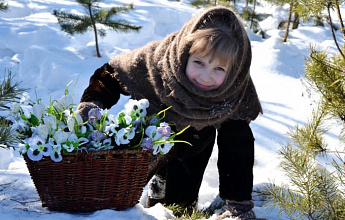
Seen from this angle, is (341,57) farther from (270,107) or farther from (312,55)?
(270,107)

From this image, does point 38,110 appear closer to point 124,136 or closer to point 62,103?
point 62,103

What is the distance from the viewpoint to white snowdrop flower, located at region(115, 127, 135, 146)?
55.0 inches

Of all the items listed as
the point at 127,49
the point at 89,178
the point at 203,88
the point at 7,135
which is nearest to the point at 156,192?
the point at 203,88

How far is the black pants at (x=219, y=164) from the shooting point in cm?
184

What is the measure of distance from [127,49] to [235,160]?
3.99 meters

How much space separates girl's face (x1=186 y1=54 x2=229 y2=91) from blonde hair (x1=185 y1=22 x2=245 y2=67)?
0.09 ft

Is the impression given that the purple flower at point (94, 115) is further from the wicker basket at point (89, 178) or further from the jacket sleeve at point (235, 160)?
the jacket sleeve at point (235, 160)

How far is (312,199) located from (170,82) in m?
0.69

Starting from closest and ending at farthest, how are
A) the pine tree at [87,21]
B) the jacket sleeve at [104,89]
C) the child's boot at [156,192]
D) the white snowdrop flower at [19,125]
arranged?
the white snowdrop flower at [19,125], the jacket sleeve at [104,89], the child's boot at [156,192], the pine tree at [87,21]

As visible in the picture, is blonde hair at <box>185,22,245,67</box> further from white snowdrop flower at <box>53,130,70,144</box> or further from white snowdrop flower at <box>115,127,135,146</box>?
white snowdrop flower at <box>53,130,70,144</box>

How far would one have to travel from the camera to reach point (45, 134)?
137 cm

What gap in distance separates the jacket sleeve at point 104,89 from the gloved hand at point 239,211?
0.65 m

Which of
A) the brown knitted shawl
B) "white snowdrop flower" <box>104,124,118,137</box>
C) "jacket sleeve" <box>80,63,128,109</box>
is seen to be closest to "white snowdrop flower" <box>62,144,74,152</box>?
"white snowdrop flower" <box>104,124,118,137</box>

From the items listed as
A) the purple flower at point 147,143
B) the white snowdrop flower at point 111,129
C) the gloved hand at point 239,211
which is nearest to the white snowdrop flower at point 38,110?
the white snowdrop flower at point 111,129
